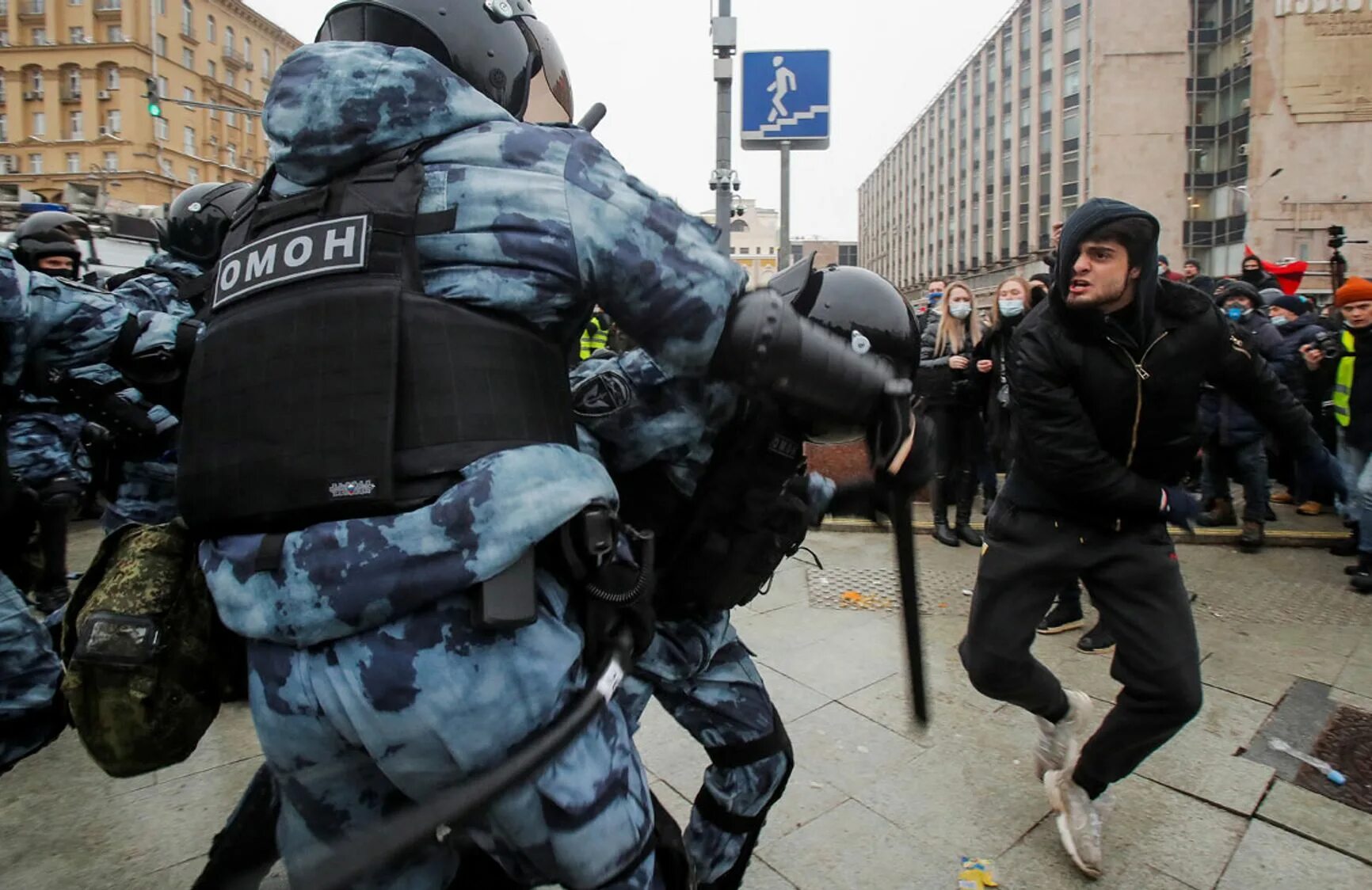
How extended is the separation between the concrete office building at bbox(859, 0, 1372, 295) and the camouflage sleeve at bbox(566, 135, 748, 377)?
32.0 m

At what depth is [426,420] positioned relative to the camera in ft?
3.73

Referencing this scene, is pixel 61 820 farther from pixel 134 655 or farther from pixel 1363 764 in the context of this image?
pixel 1363 764

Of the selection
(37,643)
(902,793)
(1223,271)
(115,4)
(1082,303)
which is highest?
(115,4)

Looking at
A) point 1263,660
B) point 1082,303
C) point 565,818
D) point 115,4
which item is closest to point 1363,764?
point 1263,660

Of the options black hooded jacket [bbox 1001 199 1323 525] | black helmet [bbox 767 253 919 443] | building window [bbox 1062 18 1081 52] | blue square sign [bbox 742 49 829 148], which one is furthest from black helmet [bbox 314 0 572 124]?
building window [bbox 1062 18 1081 52]

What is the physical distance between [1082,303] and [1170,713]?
1259 mm

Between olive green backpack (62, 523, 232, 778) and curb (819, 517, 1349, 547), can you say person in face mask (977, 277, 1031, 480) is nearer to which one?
curb (819, 517, 1349, 547)

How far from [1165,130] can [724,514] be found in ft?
173

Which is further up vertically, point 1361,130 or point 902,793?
point 1361,130

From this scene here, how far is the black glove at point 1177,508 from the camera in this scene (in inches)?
101

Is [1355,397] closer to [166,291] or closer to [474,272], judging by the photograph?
[474,272]

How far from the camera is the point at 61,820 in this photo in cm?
266

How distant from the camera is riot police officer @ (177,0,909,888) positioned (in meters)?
1.11

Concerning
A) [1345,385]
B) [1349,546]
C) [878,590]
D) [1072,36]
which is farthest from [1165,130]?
[878,590]
